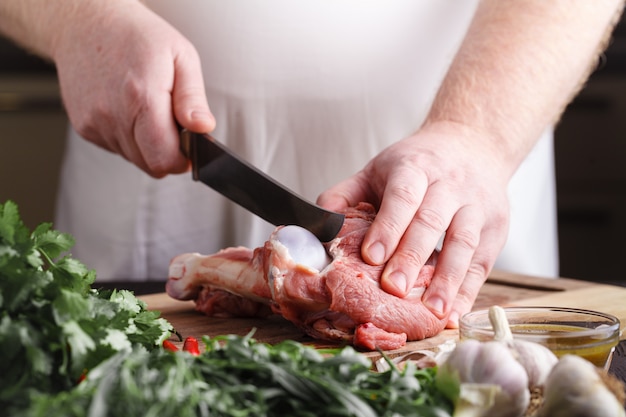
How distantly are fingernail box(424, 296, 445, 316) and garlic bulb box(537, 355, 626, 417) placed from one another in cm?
79

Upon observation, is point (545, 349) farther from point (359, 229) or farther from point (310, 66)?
point (310, 66)

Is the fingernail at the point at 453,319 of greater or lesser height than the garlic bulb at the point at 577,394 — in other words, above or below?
below

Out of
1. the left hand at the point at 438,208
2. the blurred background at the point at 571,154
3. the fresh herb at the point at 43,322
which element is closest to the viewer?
the fresh herb at the point at 43,322

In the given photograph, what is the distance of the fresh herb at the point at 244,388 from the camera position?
117 centimetres

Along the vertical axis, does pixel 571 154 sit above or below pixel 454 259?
below

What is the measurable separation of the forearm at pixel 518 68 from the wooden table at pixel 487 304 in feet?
1.26

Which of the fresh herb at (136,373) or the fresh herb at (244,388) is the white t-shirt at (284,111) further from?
the fresh herb at (244,388)

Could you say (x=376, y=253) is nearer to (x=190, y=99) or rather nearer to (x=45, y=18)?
(x=190, y=99)

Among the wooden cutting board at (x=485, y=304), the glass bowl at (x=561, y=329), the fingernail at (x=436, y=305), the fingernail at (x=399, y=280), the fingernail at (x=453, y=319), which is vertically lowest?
the wooden cutting board at (x=485, y=304)

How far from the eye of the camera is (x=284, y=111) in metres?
3.20

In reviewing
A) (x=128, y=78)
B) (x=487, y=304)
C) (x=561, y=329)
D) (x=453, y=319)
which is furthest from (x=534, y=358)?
(x=128, y=78)

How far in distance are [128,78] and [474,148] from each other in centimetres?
102

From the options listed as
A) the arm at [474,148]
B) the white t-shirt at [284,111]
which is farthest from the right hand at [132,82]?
the arm at [474,148]

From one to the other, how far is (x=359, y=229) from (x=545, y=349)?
2.62 ft
